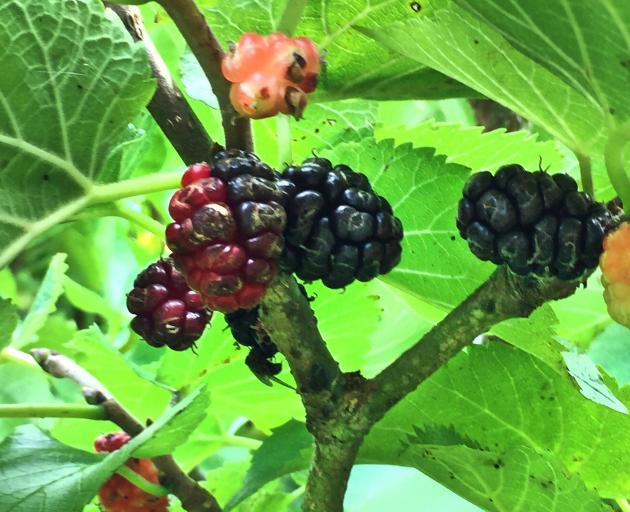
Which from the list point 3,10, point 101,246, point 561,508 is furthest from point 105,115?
point 101,246

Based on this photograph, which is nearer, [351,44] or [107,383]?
[351,44]

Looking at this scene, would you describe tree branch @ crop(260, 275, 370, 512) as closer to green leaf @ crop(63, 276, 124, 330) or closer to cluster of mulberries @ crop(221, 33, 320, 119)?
cluster of mulberries @ crop(221, 33, 320, 119)

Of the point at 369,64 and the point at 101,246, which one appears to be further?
the point at 101,246

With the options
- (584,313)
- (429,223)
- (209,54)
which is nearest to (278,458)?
(429,223)

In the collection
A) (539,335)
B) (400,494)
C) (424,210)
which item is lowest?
(400,494)

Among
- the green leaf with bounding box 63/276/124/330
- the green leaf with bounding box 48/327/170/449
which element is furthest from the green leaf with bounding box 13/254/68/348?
A: the green leaf with bounding box 63/276/124/330

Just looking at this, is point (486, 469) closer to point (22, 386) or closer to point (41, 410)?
point (41, 410)

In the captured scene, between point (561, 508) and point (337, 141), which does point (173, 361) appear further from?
point (561, 508)
